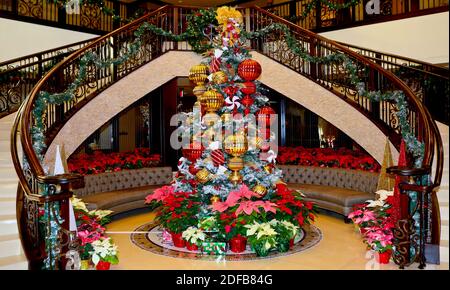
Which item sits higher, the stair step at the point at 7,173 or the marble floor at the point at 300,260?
the stair step at the point at 7,173

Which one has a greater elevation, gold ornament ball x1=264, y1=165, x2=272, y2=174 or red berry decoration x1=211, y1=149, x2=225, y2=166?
red berry decoration x1=211, y1=149, x2=225, y2=166

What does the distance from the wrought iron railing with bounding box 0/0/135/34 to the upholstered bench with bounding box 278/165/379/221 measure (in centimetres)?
717

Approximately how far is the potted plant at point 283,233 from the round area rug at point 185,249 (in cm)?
9

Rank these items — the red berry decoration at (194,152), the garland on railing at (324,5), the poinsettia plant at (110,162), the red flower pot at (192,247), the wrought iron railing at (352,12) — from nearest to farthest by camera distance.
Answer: the red flower pot at (192,247) → the red berry decoration at (194,152) → the poinsettia plant at (110,162) → the wrought iron railing at (352,12) → the garland on railing at (324,5)

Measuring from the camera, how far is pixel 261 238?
4855 mm

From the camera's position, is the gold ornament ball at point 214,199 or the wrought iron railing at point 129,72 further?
the gold ornament ball at point 214,199

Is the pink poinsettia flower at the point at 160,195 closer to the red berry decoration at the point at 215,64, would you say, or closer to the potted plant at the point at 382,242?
the red berry decoration at the point at 215,64

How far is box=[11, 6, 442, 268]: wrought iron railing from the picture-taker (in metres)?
3.56

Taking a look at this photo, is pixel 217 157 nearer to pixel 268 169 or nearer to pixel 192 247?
pixel 268 169

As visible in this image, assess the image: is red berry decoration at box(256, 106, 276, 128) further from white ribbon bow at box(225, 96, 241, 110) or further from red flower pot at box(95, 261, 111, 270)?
red flower pot at box(95, 261, 111, 270)

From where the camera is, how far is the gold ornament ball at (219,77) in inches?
223

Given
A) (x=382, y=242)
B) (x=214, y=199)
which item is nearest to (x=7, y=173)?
(x=214, y=199)
